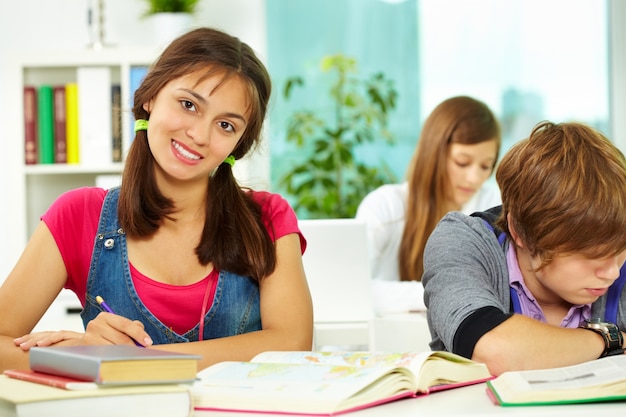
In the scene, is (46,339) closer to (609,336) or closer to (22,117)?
(609,336)

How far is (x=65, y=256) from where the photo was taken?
168 cm

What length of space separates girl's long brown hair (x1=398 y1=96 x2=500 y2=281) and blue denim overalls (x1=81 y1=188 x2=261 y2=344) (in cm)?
136

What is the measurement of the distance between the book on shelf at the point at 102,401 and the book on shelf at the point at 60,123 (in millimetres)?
2805

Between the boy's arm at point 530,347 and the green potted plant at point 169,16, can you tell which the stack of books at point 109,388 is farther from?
the green potted plant at point 169,16

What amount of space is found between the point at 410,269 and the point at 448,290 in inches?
62.5

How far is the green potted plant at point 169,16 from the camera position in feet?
12.1

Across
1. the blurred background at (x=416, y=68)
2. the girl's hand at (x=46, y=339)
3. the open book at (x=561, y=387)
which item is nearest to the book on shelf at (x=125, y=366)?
the open book at (x=561, y=387)

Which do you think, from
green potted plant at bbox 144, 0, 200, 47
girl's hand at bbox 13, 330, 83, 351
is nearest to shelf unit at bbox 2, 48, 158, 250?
green potted plant at bbox 144, 0, 200, 47

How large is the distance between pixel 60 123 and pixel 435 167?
1.60 metres

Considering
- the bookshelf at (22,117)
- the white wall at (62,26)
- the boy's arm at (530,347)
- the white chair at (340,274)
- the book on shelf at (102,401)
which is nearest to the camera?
the book on shelf at (102,401)

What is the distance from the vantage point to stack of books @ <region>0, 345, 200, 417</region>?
927 mm

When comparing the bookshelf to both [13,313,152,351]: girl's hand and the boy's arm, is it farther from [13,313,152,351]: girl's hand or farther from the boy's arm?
the boy's arm

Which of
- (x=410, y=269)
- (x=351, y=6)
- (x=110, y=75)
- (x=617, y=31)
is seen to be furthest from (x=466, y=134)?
(x=617, y=31)

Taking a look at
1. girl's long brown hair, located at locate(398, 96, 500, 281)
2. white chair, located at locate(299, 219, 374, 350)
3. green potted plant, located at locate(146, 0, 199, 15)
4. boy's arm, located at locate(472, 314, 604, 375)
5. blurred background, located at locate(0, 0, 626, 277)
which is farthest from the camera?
blurred background, located at locate(0, 0, 626, 277)
